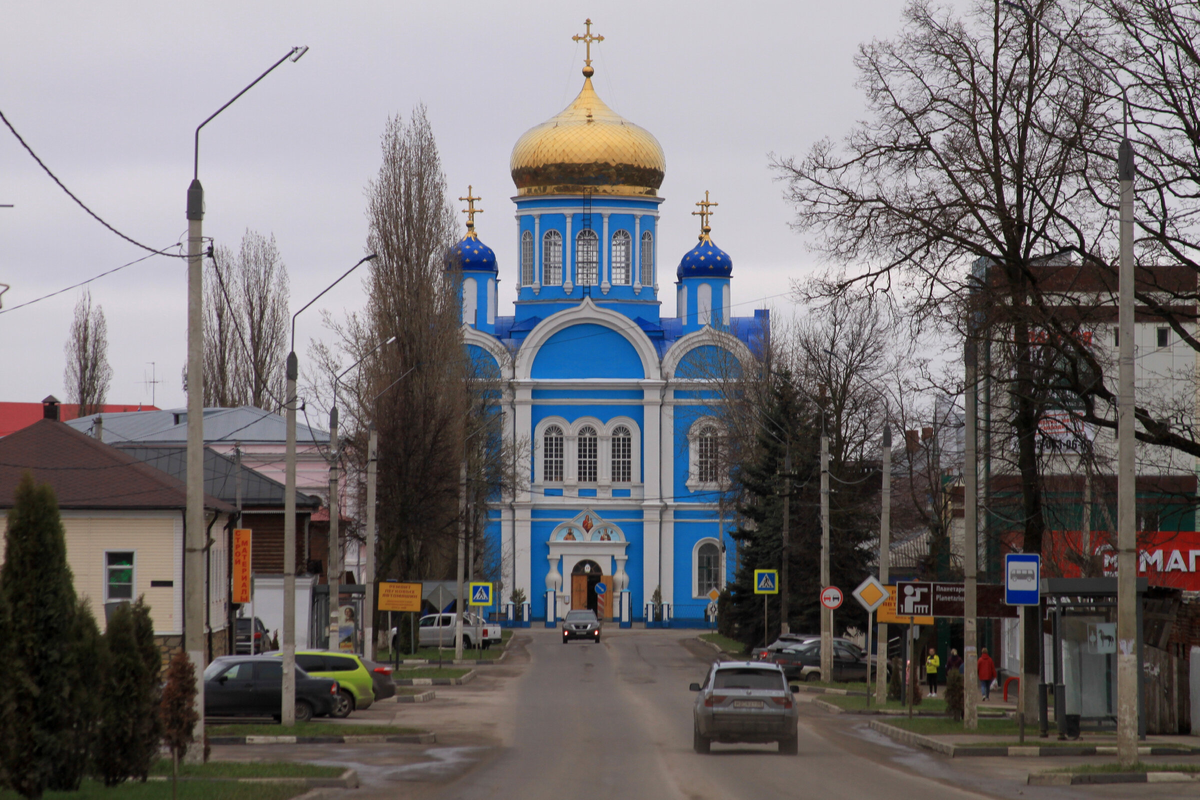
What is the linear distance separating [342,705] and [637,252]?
164 ft

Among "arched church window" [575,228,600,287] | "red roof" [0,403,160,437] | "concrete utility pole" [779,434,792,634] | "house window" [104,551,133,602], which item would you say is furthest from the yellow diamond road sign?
"red roof" [0,403,160,437]

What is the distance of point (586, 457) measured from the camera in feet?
238

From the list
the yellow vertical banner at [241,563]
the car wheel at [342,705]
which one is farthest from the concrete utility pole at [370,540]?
the car wheel at [342,705]

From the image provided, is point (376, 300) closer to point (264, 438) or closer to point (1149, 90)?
point (264, 438)

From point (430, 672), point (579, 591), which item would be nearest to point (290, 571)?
point (430, 672)

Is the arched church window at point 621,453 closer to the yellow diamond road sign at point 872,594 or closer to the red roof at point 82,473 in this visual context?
the red roof at point 82,473

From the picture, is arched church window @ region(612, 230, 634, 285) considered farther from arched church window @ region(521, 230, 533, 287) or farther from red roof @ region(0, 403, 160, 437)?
red roof @ region(0, 403, 160, 437)

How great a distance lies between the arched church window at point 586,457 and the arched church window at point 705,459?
4.72 m

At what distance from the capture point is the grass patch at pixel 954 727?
23.2 meters

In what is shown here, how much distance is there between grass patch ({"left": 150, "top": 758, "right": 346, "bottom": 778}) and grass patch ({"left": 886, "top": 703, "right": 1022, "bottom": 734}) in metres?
9.78

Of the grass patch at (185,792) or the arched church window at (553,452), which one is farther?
the arched church window at (553,452)

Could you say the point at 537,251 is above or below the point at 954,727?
above

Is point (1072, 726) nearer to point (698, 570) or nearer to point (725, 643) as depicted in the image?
→ point (725, 643)

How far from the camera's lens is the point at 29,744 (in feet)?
42.5
